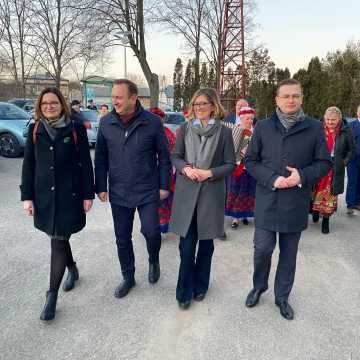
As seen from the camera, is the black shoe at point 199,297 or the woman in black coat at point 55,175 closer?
the woman in black coat at point 55,175

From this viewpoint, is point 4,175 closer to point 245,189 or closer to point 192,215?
point 245,189

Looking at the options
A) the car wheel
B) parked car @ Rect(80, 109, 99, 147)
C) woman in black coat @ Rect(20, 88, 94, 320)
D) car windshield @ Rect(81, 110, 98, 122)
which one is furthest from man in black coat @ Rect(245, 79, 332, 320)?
car windshield @ Rect(81, 110, 98, 122)

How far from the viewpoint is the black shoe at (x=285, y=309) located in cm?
280

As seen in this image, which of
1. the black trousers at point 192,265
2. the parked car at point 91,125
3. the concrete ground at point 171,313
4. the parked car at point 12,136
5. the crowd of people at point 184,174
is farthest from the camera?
the parked car at point 91,125

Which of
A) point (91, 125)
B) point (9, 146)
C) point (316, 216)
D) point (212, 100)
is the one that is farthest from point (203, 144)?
point (91, 125)

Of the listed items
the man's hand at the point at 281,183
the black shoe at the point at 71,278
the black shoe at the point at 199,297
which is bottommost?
the black shoe at the point at 199,297

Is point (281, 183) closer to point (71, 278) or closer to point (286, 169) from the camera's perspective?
point (286, 169)

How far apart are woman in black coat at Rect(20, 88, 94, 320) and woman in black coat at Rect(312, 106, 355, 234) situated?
339 centimetres

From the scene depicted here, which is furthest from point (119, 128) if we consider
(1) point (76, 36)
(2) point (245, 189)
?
(1) point (76, 36)

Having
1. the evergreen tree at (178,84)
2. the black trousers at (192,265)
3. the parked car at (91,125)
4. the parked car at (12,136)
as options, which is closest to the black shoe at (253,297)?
the black trousers at (192,265)

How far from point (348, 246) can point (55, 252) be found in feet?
11.6

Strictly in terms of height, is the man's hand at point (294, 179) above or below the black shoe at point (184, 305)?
above

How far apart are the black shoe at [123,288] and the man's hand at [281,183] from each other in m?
1.63

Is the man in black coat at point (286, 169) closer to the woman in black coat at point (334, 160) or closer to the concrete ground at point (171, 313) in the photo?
the concrete ground at point (171, 313)
